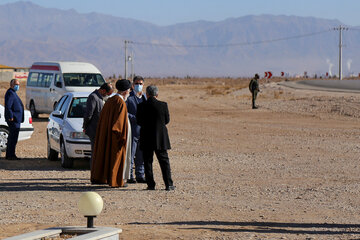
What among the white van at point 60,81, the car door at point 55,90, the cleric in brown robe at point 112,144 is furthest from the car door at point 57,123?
the car door at point 55,90

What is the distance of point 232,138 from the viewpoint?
24.7 m

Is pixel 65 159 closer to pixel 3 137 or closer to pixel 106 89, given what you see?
pixel 106 89

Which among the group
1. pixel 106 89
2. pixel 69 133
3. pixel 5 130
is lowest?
pixel 5 130

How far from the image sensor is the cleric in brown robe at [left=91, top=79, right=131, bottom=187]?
13312mm

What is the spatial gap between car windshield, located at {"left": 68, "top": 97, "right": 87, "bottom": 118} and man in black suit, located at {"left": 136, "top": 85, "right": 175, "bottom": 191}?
4.08 meters

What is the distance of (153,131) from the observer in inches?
527

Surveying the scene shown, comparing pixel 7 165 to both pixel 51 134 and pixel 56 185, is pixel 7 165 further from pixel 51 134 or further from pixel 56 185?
pixel 56 185

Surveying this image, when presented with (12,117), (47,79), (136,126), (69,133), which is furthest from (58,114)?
(47,79)

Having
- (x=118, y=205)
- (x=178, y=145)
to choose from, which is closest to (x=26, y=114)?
(x=178, y=145)

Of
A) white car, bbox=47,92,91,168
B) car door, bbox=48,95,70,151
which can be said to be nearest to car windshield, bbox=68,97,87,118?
white car, bbox=47,92,91,168

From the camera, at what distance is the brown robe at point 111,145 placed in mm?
13312

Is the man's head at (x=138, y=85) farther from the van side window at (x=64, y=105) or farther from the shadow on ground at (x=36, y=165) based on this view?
the van side window at (x=64, y=105)

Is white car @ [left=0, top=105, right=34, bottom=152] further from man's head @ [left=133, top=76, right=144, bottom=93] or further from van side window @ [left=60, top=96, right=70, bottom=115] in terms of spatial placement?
man's head @ [left=133, top=76, right=144, bottom=93]

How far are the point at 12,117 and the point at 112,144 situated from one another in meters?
5.65
